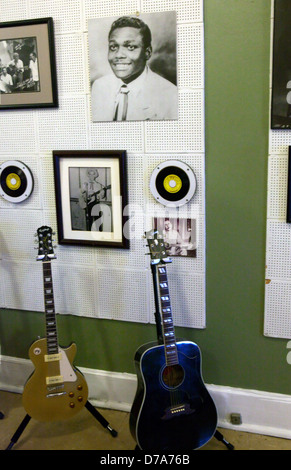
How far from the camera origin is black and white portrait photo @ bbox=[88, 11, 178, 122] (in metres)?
2.04

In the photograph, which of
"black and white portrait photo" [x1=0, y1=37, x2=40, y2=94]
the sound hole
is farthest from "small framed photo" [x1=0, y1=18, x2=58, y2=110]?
the sound hole

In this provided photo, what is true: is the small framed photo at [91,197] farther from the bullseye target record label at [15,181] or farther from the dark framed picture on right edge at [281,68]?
the dark framed picture on right edge at [281,68]

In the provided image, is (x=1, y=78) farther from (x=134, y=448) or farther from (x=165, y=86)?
(x=134, y=448)

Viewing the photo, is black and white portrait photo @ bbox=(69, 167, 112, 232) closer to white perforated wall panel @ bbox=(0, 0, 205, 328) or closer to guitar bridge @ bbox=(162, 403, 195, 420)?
white perforated wall panel @ bbox=(0, 0, 205, 328)

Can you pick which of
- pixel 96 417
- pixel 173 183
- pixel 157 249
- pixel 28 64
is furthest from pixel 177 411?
pixel 28 64

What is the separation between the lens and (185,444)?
201 cm

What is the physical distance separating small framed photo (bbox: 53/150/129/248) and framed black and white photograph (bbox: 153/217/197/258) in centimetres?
20

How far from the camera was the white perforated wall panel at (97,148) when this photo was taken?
2062mm

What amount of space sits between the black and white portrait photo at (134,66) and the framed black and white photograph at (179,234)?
0.49 meters

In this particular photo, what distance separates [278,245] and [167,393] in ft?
2.75

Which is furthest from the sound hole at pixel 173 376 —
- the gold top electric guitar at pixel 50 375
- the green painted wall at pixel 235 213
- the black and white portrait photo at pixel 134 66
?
the black and white portrait photo at pixel 134 66

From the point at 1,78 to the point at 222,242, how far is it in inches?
55.0

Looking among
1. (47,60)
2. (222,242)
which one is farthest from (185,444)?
(47,60)

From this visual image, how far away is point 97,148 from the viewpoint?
7.39 ft
